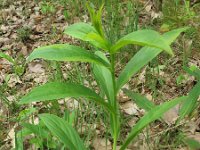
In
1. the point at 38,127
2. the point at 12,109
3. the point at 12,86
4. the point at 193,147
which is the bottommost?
the point at 193,147

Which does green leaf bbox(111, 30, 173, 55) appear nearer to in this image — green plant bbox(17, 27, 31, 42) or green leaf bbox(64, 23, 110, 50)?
green leaf bbox(64, 23, 110, 50)

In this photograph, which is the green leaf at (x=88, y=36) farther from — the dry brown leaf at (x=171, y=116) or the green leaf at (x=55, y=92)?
the dry brown leaf at (x=171, y=116)

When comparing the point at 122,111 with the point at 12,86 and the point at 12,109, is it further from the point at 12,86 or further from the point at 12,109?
the point at 12,86

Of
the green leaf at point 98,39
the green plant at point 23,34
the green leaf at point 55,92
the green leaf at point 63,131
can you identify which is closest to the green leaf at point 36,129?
the green leaf at point 63,131

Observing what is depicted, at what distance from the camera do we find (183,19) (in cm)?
298

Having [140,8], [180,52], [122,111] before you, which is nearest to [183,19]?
[180,52]

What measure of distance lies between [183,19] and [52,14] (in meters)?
1.53

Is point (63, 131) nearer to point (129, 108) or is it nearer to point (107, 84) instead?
point (107, 84)

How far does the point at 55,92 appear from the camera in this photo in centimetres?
146

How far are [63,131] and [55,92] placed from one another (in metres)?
0.24

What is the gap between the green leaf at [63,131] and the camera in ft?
5.21

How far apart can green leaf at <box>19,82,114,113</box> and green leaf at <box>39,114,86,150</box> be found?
0.63 ft

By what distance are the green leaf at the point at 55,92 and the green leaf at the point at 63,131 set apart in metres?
0.19

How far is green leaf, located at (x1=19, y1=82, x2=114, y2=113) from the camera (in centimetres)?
144
